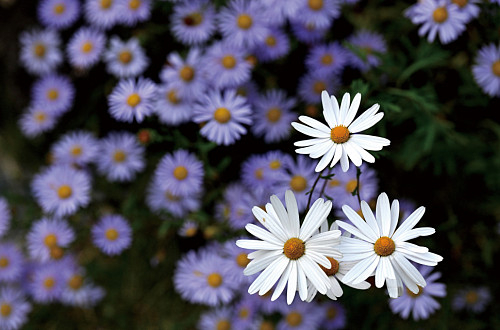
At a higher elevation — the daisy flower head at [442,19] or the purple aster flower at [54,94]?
the daisy flower head at [442,19]

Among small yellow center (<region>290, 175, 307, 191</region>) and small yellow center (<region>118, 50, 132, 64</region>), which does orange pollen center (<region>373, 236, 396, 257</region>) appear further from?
small yellow center (<region>118, 50, 132, 64</region>)

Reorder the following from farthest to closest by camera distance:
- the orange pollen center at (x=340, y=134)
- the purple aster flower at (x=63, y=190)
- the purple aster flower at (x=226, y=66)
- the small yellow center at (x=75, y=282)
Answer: the small yellow center at (x=75, y=282) → the purple aster flower at (x=63, y=190) → the purple aster flower at (x=226, y=66) → the orange pollen center at (x=340, y=134)

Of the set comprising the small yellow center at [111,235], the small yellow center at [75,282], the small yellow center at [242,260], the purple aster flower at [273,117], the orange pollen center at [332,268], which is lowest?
the orange pollen center at [332,268]

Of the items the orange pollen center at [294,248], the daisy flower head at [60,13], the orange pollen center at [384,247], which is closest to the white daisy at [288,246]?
the orange pollen center at [294,248]

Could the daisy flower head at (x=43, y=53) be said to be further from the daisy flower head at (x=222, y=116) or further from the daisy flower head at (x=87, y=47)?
the daisy flower head at (x=222, y=116)

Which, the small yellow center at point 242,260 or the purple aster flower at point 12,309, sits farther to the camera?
the purple aster flower at point 12,309

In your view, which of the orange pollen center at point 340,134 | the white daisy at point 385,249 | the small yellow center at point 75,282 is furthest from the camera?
the small yellow center at point 75,282

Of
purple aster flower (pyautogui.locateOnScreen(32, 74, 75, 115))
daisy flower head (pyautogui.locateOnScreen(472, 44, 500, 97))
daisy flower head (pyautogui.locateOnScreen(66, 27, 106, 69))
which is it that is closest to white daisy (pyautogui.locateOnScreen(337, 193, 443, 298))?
daisy flower head (pyautogui.locateOnScreen(472, 44, 500, 97))

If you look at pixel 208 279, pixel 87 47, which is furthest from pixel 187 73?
pixel 208 279
